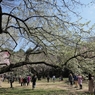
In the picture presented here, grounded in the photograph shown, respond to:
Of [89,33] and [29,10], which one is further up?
[29,10]

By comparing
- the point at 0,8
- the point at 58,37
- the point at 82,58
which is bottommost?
the point at 82,58

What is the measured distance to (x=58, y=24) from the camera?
488 inches

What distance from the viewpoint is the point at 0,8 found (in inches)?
425

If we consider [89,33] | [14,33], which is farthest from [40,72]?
[89,33]

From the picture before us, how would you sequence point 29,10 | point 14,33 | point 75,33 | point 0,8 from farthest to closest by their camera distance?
1. point 14,33
2. point 75,33
3. point 29,10
4. point 0,8

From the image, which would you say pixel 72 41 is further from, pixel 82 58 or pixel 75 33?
pixel 82 58

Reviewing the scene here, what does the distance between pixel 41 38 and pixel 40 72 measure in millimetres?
56448

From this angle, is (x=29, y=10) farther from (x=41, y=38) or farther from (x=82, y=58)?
(x=82, y=58)

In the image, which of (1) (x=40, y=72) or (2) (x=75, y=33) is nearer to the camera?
(2) (x=75, y=33)

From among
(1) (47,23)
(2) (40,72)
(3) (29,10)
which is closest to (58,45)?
(1) (47,23)

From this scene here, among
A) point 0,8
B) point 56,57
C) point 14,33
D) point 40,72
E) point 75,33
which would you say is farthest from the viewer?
point 40,72

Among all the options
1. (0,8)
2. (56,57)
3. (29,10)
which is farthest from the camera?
(56,57)

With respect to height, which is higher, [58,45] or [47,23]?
[47,23]

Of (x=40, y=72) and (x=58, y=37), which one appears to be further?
(x=40, y=72)
